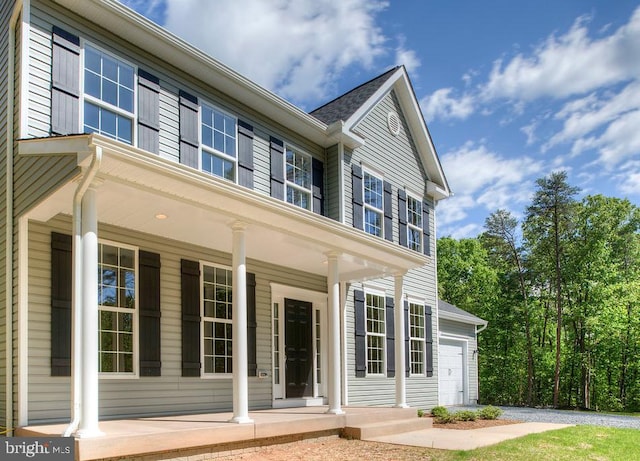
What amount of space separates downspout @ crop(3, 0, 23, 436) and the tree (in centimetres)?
1933

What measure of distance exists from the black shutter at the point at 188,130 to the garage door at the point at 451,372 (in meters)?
10.8

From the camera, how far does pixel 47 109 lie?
7512 millimetres

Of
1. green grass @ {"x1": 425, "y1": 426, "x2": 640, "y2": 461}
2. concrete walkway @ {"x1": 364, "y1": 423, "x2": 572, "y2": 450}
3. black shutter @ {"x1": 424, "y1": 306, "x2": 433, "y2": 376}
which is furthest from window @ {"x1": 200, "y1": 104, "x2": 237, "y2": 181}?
black shutter @ {"x1": 424, "y1": 306, "x2": 433, "y2": 376}

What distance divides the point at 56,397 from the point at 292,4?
8.11 meters

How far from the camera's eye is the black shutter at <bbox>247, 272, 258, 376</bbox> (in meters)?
10.1

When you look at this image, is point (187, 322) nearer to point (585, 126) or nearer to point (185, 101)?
point (185, 101)

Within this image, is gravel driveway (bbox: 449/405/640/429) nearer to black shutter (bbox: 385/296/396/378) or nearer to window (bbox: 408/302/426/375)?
window (bbox: 408/302/426/375)

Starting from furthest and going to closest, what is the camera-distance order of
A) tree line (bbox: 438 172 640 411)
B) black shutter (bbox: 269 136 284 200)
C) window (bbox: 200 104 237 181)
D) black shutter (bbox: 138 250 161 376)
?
tree line (bbox: 438 172 640 411) → black shutter (bbox: 269 136 284 200) → window (bbox: 200 104 237 181) → black shutter (bbox: 138 250 161 376)

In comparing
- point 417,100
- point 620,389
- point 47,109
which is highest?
point 417,100

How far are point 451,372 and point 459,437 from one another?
9.08 meters

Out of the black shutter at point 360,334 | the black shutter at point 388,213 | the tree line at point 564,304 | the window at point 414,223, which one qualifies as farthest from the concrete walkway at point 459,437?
the tree line at point 564,304

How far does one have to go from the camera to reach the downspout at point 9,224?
22.7 feet

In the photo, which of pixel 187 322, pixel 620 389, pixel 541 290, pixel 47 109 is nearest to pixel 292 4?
pixel 47 109

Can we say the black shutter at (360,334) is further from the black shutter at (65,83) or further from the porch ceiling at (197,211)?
the black shutter at (65,83)
